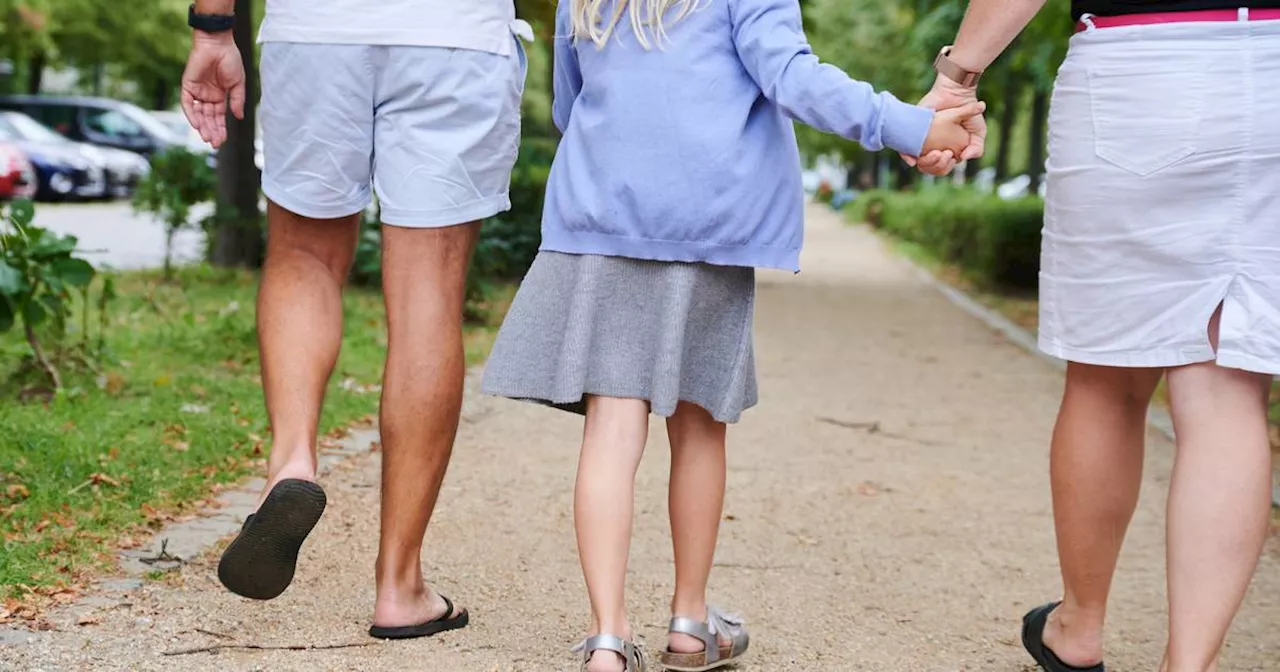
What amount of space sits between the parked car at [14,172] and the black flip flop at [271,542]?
64.3ft

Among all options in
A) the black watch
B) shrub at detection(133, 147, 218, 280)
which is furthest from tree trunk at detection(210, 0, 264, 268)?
the black watch

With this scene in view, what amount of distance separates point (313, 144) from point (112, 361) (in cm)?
359

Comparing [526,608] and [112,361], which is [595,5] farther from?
[112,361]

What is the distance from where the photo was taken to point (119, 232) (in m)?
18.8

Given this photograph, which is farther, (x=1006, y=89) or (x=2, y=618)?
(x=1006, y=89)

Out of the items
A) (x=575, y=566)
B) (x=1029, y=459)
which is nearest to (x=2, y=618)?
(x=575, y=566)

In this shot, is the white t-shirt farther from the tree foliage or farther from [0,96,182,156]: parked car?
the tree foliage

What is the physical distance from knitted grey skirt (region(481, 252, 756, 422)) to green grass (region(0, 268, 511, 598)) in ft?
1.89

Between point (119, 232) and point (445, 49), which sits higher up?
point (445, 49)

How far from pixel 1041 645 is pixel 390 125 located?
168 cm

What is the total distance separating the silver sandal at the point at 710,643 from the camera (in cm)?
321

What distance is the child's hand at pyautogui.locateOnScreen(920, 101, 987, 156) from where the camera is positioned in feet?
10.0

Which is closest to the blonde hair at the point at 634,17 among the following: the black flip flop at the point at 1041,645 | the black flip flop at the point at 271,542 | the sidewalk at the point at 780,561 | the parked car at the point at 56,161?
the black flip flop at the point at 271,542

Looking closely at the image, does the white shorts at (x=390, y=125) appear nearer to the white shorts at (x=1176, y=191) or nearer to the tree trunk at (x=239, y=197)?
the white shorts at (x=1176, y=191)
